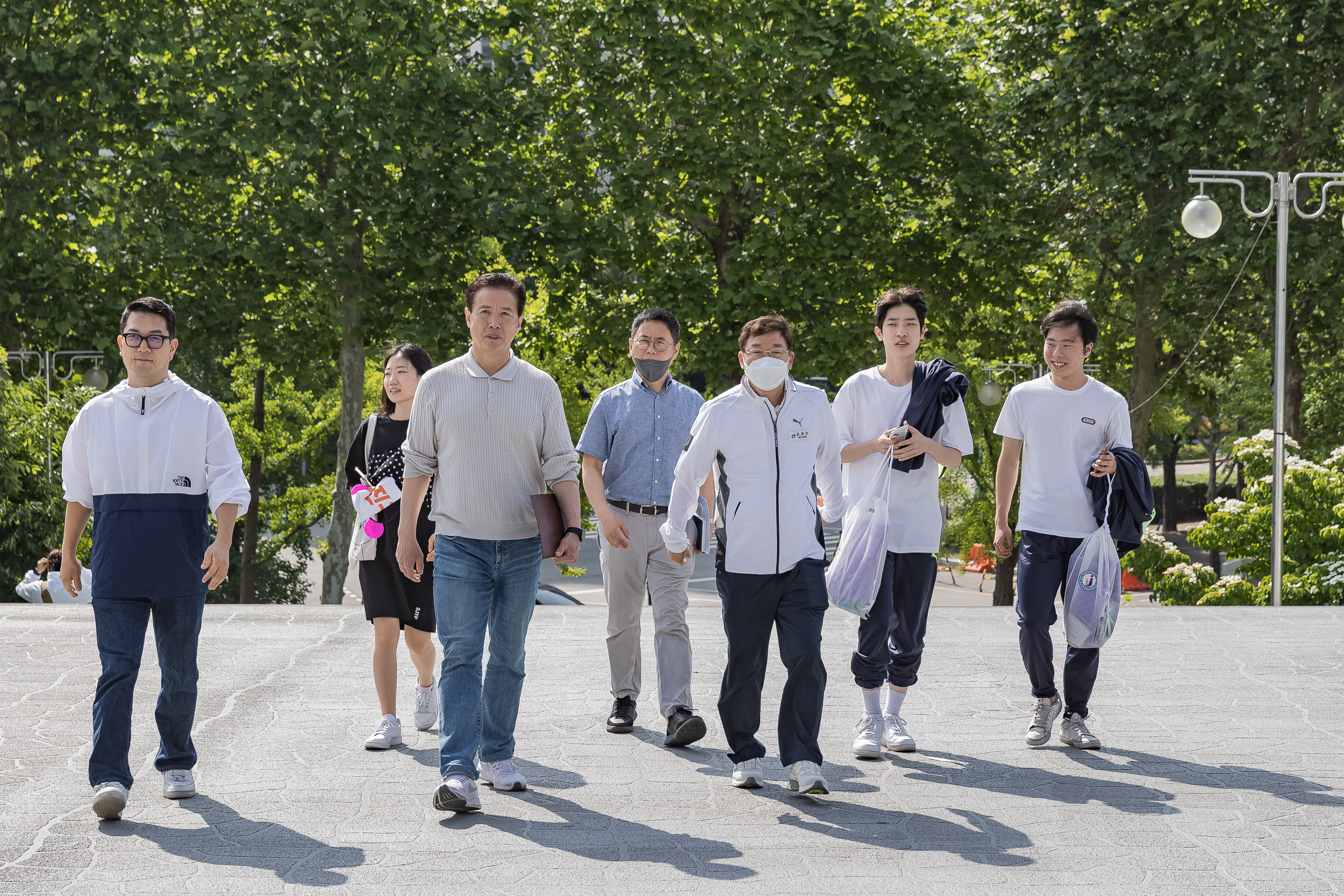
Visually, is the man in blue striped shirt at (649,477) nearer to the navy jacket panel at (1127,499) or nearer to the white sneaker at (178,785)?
the navy jacket panel at (1127,499)

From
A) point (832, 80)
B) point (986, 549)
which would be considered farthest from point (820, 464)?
point (986, 549)

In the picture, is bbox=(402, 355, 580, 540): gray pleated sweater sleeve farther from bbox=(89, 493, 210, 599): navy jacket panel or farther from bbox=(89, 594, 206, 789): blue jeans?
bbox=(89, 594, 206, 789): blue jeans

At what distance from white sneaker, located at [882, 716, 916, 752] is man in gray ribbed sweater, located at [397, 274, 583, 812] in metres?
1.88

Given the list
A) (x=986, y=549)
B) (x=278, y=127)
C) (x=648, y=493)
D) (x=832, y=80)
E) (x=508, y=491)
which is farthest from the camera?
(x=986, y=549)

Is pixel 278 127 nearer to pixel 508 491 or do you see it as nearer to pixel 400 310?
pixel 400 310

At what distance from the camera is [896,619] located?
20.5ft

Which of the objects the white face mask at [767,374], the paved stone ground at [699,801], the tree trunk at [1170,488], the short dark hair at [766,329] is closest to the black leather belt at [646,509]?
the paved stone ground at [699,801]

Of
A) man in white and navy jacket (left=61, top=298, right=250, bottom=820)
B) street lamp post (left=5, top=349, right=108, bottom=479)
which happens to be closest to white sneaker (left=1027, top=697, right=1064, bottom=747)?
man in white and navy jacket (left=61, top=298, right=250, bottom=820)

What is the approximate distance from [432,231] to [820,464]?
13897 mm

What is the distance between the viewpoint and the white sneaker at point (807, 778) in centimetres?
531

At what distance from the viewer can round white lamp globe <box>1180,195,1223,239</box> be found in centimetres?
1402

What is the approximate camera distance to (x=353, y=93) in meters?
18.6

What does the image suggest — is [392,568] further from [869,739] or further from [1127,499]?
[1127,499]

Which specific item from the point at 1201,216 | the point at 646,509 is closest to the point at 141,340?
the point at 646,509
